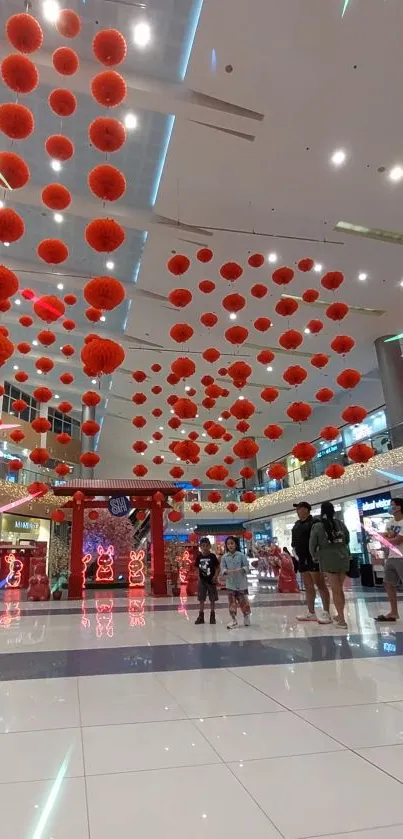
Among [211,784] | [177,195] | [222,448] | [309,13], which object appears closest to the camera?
[211,784]

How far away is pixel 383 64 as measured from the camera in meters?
6.98

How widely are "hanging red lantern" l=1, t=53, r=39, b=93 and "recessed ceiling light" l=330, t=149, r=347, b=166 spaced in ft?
19.6

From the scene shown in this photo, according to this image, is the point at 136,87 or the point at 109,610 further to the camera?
the point at 109,610

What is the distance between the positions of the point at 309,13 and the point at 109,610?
956 centimetres

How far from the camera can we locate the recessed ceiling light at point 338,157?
850 centimetres

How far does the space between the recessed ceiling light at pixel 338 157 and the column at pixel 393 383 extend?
713 centimetres

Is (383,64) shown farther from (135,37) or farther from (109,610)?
(109,610)

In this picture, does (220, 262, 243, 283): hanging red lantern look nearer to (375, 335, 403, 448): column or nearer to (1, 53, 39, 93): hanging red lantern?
(1, 53, 39, 93): hanging red lantern

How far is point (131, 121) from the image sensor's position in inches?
340

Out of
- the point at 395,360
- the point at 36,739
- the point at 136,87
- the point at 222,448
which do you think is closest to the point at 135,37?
the point at 136,87

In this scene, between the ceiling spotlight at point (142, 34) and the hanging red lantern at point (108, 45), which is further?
the ceiling spotlight at point (142, 34)

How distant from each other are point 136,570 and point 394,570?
10631 millimetres

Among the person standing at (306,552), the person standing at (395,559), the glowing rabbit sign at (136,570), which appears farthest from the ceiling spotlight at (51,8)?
the glowing rabbit sign at (136,570)

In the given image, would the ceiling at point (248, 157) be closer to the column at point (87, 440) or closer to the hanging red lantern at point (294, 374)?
the hanging red lantern at point (294, 374)
